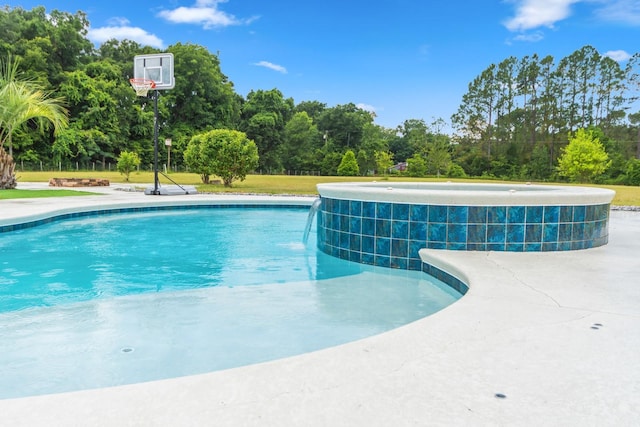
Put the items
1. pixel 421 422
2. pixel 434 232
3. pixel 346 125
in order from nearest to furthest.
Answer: pixel 421 422 < pixel 434 232 < pixel 346 125

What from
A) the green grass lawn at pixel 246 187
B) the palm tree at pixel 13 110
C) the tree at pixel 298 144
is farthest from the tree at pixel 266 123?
the palm tree at pixel 13 110

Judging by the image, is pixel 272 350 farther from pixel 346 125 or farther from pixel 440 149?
pixel 346 125

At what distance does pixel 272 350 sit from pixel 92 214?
28.3ft

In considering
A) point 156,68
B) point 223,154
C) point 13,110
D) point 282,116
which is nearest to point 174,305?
point 13,110

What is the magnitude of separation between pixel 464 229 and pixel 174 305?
2797mm

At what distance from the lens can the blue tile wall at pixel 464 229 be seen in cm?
468

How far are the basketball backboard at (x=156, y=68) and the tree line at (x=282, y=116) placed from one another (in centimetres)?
2113

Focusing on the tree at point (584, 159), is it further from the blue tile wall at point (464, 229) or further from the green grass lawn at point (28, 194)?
the green grass lawn at point (28, 194)

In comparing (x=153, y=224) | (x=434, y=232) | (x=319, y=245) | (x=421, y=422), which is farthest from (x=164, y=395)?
(x=153, y=224)

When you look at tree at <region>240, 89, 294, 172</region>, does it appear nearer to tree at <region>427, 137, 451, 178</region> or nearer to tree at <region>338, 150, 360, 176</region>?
tree at <region>338, 150, 360, 176</region>

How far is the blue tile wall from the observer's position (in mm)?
4676

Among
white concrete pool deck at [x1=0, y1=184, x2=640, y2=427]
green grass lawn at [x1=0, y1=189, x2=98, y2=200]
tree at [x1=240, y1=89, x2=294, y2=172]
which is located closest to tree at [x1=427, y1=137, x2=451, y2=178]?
tree at [x1=240, y1=89, x2=294, y2=172]

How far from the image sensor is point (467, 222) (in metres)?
4.67

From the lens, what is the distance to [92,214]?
1012cm
